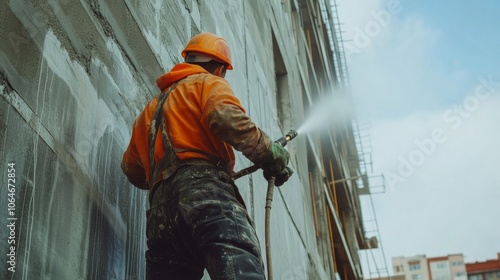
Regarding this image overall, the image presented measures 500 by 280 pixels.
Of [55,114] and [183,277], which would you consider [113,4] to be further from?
[183,277]

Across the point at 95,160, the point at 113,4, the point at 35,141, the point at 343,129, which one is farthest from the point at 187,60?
the point at 343,129

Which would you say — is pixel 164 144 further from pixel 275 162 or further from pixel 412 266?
pixel 412 266

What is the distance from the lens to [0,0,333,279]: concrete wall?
298cm

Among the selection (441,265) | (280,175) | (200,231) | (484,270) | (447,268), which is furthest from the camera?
(441,265)

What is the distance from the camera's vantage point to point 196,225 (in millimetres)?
3367

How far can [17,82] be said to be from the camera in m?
3.06

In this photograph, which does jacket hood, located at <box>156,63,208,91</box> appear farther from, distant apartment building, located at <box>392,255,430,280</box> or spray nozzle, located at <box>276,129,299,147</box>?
distant apartment building, located at <box>392,255,430,280</box>

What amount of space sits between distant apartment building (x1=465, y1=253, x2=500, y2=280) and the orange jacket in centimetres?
8220

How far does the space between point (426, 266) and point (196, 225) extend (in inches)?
3773

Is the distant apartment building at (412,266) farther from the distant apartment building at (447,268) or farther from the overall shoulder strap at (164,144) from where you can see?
the overall shoulder strap at (164,144)

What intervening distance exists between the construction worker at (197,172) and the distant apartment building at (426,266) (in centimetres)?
9177

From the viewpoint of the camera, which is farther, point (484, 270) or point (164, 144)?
point (484, 270)

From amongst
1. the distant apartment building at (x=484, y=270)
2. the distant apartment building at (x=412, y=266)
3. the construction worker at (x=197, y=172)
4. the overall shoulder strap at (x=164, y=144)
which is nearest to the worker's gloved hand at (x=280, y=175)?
the construction worker at (x=197, y=172)

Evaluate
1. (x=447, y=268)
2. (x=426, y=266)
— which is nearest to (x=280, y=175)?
(x=447, y=268)
